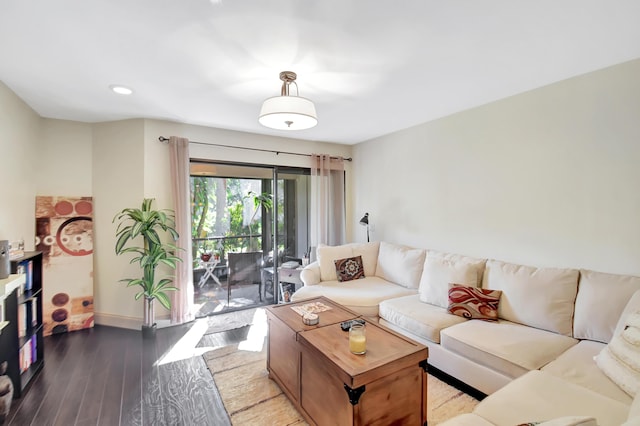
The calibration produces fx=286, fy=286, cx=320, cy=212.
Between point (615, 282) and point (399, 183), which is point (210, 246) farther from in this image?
point (615, 282)

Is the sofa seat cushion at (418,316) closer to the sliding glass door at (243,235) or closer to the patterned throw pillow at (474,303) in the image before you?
the patterned throw pillow at (474,303)

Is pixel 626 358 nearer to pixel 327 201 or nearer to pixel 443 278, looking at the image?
pixel 443 278

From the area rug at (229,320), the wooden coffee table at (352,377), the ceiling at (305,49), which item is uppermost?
the ceiling at (305,49)

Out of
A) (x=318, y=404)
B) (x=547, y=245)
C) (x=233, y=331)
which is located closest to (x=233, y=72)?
(x=318, y=404)

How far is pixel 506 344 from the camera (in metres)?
2.00

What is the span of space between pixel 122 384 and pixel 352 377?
2037 mm

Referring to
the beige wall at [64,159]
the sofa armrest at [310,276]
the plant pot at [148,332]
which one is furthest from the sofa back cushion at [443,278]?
the beige wall at [64,159]

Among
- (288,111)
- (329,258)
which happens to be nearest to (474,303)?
(329,258)

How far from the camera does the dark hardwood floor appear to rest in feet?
6.46

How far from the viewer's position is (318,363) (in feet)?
5.85

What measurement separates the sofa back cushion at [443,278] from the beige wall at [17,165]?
158 inches

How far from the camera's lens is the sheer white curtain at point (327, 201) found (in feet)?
15.0

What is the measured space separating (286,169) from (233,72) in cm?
222

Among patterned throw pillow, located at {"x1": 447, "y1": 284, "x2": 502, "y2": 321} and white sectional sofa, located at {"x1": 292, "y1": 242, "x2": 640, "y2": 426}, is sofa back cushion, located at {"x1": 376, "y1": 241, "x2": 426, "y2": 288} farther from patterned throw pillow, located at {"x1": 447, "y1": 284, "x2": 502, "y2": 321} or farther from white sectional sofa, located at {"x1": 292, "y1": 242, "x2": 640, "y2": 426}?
patterned throw pillow, located at {"x1": 447, "y1": 284, "x2": 502, "y2": 321}
